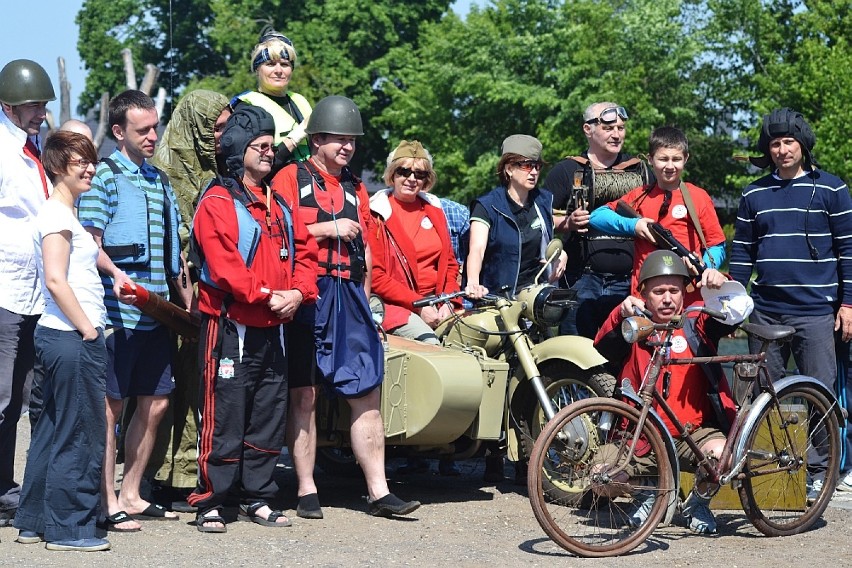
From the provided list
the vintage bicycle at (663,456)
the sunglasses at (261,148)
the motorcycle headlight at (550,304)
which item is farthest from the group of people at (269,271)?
the motorcycle headlight at (550,304)

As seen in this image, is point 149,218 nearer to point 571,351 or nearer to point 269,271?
point 269,271

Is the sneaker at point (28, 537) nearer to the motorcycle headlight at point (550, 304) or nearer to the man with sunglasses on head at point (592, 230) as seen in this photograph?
the motorcycle headlight at point (550, 304)

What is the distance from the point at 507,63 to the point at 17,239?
42032mm

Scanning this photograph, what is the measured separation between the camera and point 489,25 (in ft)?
157

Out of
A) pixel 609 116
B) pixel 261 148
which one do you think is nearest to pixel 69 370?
pixel 261 148

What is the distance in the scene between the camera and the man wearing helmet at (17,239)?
6.73 metres

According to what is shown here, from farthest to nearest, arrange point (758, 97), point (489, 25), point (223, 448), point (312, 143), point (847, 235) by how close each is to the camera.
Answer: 1. point (489, 25)
2. point (758, 97)
3. point (847, 235)
4. point (312, 143)
5. point (223, 448)

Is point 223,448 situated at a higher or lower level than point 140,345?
lower

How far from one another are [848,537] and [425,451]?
2326 mm

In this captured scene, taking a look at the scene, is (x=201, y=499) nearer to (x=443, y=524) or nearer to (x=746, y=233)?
(x=443, y=524)

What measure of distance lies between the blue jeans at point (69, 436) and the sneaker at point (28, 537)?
4.2 inches

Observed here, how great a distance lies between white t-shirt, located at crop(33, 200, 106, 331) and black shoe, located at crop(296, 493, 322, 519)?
1641 mm

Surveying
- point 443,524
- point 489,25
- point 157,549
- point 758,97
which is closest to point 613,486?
point 443,524

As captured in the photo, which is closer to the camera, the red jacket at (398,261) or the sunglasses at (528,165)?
the red jacket at (398,261)
